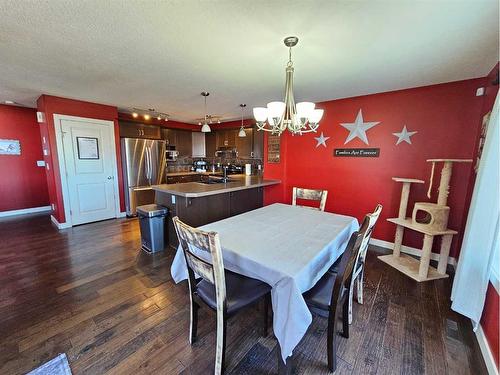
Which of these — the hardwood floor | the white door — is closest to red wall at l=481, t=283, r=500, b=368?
the hardwood floor

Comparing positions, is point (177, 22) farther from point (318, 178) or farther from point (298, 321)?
point (318, 178)

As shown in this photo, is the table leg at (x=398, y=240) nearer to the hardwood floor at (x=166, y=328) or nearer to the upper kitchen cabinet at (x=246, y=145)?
the hardwood floor at (x=166, y=328)

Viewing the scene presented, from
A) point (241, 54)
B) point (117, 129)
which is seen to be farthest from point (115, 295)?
point (117, 129)

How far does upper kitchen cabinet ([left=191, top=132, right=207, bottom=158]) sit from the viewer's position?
668 cm

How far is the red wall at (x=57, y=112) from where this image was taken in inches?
140

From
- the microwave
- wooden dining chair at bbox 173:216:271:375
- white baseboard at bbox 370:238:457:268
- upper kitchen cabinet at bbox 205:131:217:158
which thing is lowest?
white baseboard at bbox 370:238:457:268

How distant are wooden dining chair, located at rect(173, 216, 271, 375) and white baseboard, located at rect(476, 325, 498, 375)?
144cm

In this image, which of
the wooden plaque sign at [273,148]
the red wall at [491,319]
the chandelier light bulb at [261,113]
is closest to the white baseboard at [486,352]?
the red wall at [491,319]

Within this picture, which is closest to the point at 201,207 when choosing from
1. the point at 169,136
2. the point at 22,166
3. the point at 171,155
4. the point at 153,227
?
the point at 153,227

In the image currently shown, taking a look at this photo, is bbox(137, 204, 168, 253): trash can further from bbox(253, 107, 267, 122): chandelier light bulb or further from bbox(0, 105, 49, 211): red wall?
bbox(0, 105, 49, 211): red wall

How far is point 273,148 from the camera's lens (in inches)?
168

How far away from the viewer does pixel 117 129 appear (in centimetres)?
439

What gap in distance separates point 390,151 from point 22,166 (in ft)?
23.8

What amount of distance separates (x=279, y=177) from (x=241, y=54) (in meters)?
2.56
